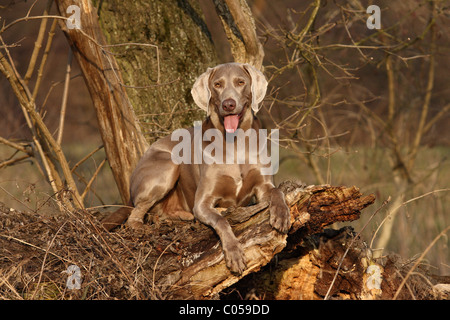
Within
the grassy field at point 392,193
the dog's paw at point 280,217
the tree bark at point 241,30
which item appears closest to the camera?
the dog's paw at point 280,217

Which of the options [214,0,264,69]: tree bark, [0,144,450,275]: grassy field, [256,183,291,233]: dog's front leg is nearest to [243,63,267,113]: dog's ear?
[214,0,264,69]: tree bark

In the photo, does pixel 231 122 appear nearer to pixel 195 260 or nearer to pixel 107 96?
pixel 195 260

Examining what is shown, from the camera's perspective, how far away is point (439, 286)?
3166 mm

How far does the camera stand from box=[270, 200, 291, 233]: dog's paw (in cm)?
271

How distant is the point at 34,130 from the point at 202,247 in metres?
1.99

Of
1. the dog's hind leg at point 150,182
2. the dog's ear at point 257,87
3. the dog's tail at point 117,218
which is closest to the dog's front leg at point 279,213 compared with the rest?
the dog's ear at point 257,87

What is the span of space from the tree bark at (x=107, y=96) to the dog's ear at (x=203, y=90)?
0.72 m

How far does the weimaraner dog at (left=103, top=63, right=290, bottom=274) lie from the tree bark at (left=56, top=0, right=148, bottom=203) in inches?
12.2

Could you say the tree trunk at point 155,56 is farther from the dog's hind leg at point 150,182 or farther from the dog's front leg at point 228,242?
the dog's front leg at point 228,242

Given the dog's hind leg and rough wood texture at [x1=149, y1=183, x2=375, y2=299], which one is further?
the dog's hind leg

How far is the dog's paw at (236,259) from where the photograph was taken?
108 inches

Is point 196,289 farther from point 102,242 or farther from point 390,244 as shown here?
point 390,244

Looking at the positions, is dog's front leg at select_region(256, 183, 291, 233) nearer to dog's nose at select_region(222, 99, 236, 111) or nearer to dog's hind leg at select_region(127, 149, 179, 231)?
dog's nose at select_region(222, 99, 236, 111)
